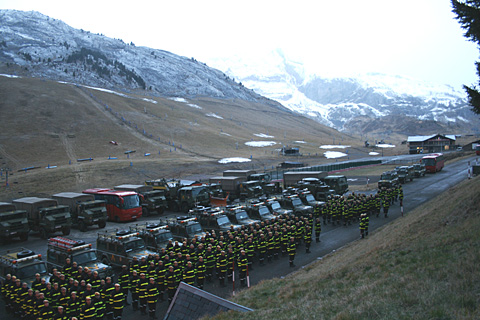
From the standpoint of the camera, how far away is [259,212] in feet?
75.4

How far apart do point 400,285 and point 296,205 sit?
1725 centimetres

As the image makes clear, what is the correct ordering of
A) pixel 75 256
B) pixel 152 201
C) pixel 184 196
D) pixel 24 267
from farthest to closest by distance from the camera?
pixel 184 196 < pixel 152 201 < pixel 75 256 < pixel 24 267

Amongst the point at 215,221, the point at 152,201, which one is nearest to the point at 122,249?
the point at 215,221

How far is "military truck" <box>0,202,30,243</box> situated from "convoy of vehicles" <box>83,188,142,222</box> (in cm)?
637

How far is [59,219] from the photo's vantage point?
23.4m

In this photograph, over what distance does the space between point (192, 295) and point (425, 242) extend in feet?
30.3

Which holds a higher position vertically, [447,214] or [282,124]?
[282,124]

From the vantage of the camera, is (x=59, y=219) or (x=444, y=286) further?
(x=59, y=219)

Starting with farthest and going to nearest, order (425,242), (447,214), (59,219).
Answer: (59,219)
(447,214)
(425,242)

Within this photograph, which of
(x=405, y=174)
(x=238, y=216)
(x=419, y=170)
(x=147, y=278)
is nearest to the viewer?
(x=147, y=278)

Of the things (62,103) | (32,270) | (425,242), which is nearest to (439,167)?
(425,242)

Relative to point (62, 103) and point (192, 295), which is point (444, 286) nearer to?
point (192, 295)

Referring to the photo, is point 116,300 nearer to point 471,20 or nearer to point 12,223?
point 12,223

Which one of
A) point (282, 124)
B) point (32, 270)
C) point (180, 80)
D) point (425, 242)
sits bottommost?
point (32, 270)
